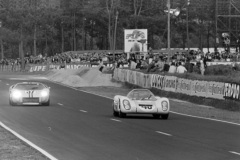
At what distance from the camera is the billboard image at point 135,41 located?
81.5 m

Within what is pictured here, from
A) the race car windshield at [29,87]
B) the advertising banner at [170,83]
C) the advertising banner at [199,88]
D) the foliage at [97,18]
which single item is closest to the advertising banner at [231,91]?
the advertising banner at [199,88]

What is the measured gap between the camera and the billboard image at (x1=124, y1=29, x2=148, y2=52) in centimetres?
8150

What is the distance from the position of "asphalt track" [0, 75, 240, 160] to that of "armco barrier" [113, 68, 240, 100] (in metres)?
4.60

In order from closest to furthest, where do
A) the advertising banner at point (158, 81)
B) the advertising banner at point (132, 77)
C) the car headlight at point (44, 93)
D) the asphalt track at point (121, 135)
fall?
the asphalt track at point (121, 135)
the car headlight at point (44, 93)
the advertising banner at point (158, 81)
the advertising banner at point (132, 77)

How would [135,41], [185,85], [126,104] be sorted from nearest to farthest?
[126,104]
[185,85]
[135,41]

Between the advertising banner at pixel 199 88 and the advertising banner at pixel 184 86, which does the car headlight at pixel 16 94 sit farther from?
the advertising banner at pixel 184 86

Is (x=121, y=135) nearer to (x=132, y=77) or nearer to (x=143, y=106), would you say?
(x=143, y=106)

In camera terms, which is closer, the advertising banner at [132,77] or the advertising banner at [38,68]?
the advertising banner at [132,77]

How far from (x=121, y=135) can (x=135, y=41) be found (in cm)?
6218

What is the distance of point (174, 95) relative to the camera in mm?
42844

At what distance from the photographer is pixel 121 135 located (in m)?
20.4

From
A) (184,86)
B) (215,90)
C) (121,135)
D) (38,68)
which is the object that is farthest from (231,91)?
(38,68)

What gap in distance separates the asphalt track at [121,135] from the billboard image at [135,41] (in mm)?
49953

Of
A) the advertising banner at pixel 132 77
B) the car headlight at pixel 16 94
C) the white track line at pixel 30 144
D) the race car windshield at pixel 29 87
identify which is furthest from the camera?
the advertising banner at pixel 132 77
